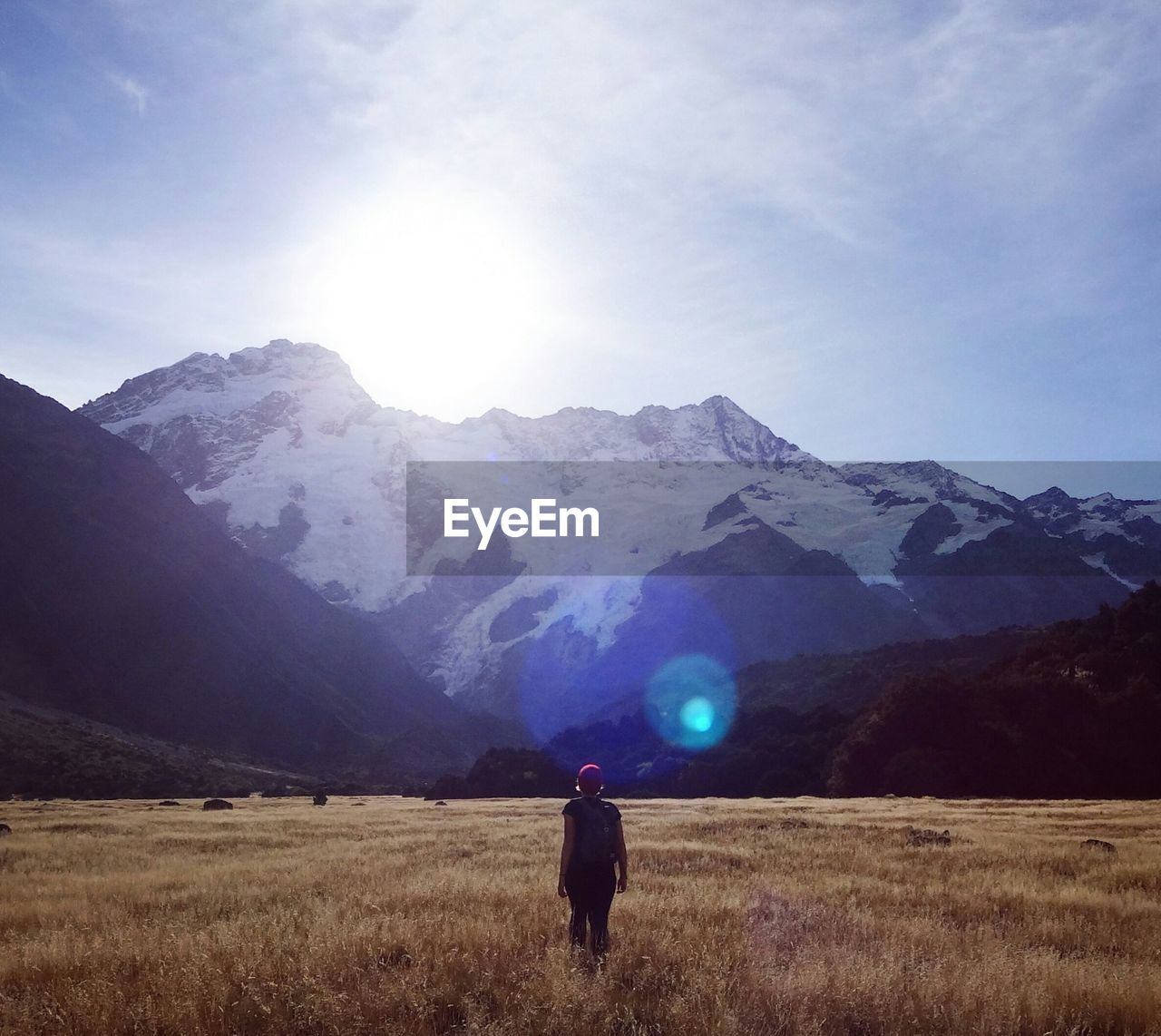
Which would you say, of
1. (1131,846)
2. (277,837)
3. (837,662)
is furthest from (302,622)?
(1131,846)

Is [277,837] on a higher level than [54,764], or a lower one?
higher

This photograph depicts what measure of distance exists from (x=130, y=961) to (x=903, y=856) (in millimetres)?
14419

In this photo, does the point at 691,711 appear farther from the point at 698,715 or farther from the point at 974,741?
the point at 974,741

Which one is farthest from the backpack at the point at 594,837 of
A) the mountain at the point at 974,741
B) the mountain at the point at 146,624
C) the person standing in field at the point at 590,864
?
the mountain at the point at 146,624

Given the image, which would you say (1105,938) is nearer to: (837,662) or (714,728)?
(714,728)

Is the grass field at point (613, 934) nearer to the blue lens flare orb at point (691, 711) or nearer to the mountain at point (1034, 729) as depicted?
the mountain at point (1034, 729)

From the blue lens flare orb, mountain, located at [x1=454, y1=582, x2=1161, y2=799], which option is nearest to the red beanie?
mountain, located at [x1=454, y1=582, x2=1161, y2=799]

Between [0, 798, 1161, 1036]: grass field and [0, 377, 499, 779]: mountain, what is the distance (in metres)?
106

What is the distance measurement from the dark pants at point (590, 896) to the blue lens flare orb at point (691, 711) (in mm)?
80900

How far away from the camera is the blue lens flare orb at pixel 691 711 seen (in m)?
96.7

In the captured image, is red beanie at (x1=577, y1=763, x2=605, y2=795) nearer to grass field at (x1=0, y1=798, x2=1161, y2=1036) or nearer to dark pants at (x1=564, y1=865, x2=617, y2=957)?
dark pants at (x1=564, y1=865, x2=617, y2=957)

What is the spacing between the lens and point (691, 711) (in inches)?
4437

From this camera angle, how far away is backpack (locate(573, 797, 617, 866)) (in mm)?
8906

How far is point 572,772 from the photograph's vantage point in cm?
8844
